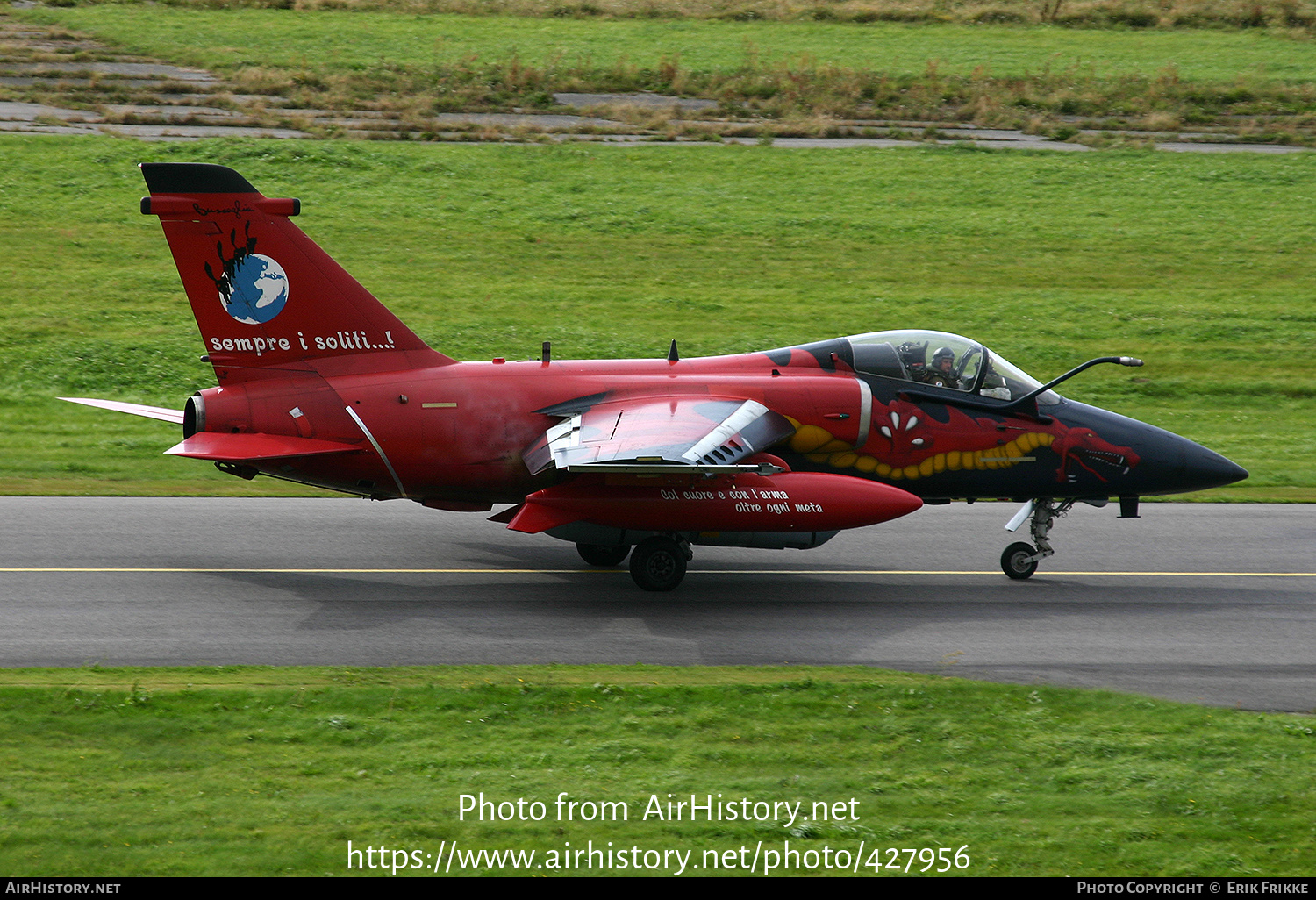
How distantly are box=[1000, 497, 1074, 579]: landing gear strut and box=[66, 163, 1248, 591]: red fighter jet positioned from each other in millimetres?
25

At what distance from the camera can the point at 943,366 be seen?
1568cm

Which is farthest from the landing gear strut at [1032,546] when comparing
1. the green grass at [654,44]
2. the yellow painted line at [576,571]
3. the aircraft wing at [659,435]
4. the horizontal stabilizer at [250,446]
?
the green grass at [654,44]

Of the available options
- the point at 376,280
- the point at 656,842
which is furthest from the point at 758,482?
the point at 376,280

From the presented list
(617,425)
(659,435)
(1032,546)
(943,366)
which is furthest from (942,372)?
(617,425)

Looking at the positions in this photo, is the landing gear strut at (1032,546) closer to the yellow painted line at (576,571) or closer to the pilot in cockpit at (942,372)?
the yellow painted line at (576,571)

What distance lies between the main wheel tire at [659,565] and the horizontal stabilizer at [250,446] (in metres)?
3.51

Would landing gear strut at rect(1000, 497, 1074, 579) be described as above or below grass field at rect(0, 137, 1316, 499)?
below

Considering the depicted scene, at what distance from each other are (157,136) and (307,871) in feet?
102

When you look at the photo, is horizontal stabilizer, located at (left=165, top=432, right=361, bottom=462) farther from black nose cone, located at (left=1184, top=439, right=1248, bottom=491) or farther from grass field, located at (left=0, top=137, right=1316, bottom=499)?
black nose cone, located at (left=1184, top=439, right=1248, bottom=491)

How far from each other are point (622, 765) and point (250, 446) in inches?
260

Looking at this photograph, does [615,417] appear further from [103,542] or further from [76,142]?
[76,142]

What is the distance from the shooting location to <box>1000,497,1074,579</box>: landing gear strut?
15703mm

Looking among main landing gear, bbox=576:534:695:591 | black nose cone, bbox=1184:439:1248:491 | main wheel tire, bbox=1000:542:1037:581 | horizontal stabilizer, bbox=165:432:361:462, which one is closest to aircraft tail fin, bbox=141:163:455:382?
horizontal stabilizer, bbox=165:432:361:462

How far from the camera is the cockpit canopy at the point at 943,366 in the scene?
51.3ft
